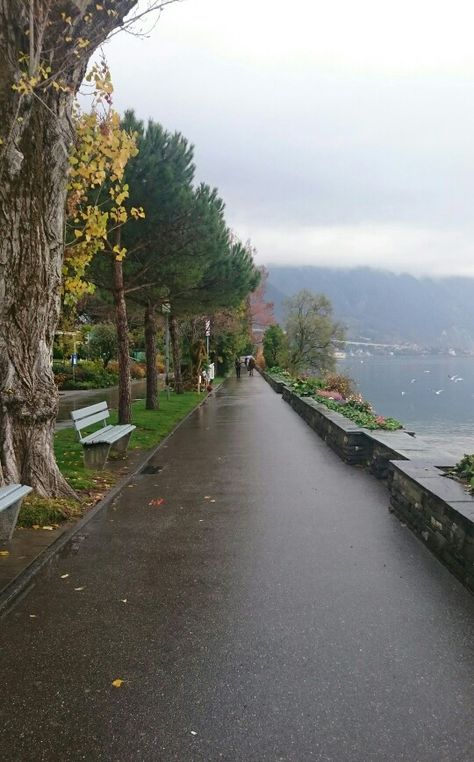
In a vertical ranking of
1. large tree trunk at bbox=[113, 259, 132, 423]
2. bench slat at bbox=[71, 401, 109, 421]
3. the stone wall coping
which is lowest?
the stone wall coping

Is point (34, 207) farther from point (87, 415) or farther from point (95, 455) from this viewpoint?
point (87, 415)

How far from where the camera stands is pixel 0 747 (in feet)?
8.39

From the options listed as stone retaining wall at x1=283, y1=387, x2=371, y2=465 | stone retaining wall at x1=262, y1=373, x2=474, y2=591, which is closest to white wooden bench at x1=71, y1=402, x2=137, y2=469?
stone retaining wall at x1=283, y1=387, x2=371, y2=465

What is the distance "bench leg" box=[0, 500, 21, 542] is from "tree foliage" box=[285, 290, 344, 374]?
57.0 meters

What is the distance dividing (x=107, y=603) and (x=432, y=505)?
298 cm

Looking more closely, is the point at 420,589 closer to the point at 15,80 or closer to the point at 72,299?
the point at 15,80

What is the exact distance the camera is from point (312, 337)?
63.4 m

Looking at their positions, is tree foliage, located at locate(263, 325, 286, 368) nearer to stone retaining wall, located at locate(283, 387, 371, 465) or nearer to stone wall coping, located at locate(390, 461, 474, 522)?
stone retaining wall, located at locate(283, 387, 371, 465)

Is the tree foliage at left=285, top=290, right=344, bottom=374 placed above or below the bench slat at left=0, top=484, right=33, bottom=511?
above

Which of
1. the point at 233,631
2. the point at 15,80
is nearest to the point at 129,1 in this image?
the point at 15,80

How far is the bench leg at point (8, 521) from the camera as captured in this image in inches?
206

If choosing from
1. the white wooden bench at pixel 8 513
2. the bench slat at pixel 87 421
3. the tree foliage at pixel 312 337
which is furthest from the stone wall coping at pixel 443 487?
the tree foliage at pixel 312 337

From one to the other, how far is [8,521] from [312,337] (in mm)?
59378

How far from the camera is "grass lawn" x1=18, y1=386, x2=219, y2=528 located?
6.10 m
